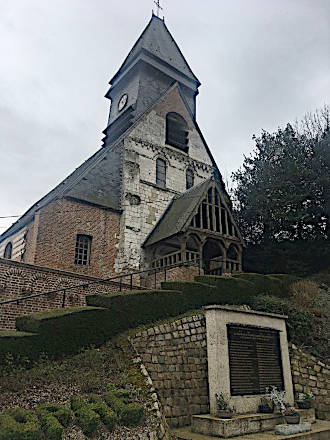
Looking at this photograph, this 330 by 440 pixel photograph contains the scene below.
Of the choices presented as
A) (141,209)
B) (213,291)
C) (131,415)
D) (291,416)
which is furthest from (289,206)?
(131,415)

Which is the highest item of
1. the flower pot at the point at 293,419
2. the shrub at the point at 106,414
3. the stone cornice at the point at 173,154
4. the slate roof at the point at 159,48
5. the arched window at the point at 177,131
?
the slate roof at the point at 159,48

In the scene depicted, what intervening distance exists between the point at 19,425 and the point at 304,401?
8397mm

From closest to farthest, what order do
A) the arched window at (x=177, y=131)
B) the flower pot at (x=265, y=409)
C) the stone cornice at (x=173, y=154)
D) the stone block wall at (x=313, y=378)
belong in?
the flower pot at (x=265, y=409), the stone block wall at (x=313, y=378), the stone cornice at (x=173, y=154), the arched window at (x=177, y=131)

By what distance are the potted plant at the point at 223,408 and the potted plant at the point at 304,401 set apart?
9.14 ft

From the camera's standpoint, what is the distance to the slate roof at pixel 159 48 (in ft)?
92.3

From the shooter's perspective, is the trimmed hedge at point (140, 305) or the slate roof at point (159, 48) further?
the slate roof at point (159, 48)

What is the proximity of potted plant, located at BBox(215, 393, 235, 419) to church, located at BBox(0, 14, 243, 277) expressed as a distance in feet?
24.2

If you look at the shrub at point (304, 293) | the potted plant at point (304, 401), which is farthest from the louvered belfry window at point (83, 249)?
the potted plant at point (304, 401)

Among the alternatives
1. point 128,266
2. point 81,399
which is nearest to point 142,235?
point 128,266

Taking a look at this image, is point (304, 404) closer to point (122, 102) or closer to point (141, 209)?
point (141, 209)

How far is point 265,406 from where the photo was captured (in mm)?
9562

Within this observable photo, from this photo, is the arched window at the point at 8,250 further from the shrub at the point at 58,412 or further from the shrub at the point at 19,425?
the shrub at the point at 19,425

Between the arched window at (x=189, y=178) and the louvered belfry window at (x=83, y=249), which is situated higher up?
the arched window at (x=189, y=178)

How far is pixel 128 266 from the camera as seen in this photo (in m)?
18.4
